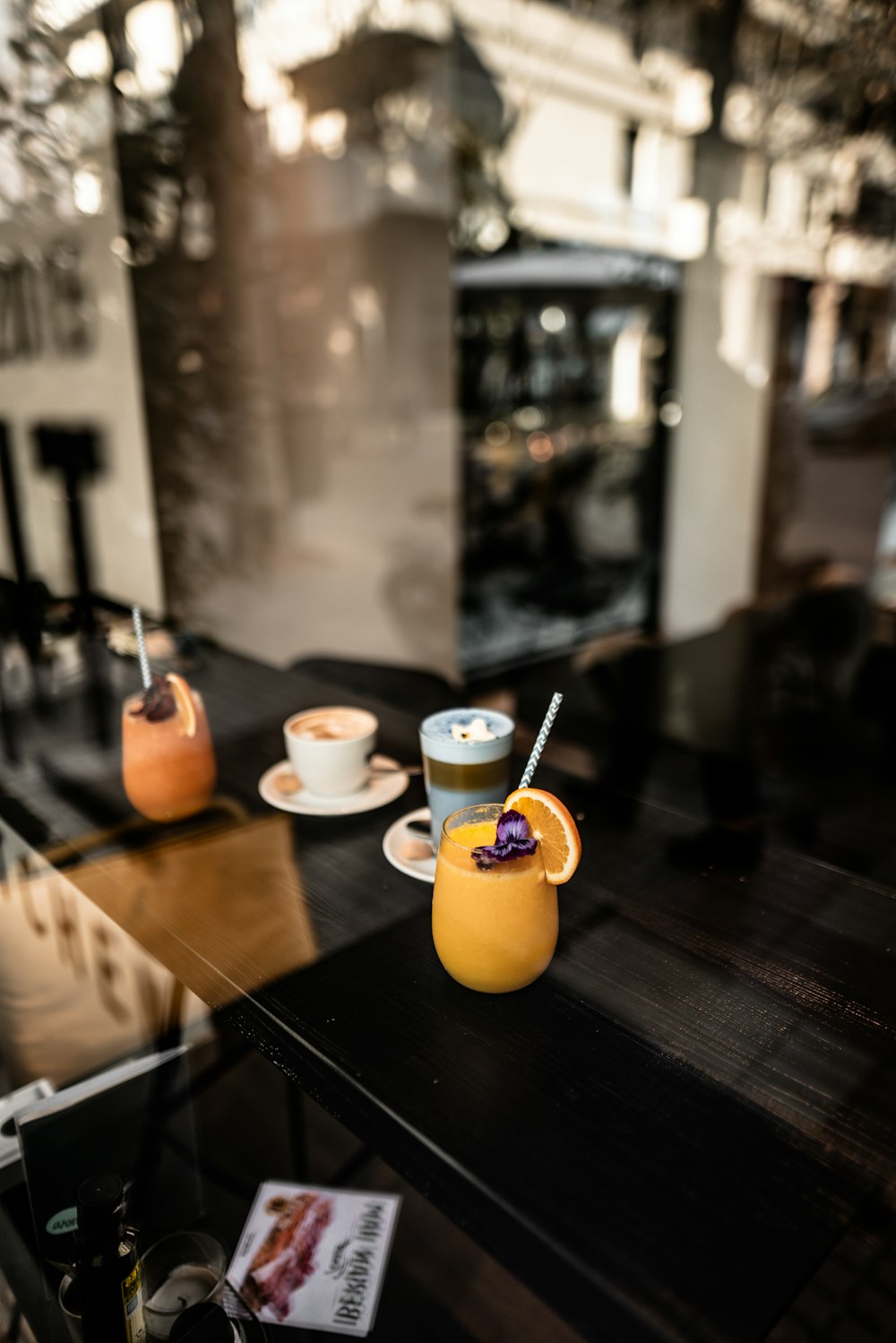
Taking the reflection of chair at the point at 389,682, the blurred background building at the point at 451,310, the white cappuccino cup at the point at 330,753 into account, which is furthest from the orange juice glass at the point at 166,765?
the blurred background building at the point at 451,310

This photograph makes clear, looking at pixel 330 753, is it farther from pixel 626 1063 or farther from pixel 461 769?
pixel 626 1063

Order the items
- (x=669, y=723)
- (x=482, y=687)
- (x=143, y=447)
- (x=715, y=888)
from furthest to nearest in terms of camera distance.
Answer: (x=482, y=687) → (x=143, y=447) → (x=669, y=723) → (x=715, y=888)

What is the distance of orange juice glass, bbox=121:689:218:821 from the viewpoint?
1057 mm

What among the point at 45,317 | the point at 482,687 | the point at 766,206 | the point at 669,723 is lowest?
the point at 482,687

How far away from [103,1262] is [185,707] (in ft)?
1.81

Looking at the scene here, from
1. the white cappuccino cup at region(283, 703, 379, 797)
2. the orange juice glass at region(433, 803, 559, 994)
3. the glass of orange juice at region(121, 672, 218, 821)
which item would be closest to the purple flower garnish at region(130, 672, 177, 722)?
the glass of orange juice at region(121, 672, 218, 821)

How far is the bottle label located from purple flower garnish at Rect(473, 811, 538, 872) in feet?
1.51

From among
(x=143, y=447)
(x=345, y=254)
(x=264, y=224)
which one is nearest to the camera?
(x=143, y=447)

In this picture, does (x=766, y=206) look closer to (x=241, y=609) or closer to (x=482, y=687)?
(x=482, y=687)

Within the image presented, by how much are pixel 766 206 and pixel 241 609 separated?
292cm

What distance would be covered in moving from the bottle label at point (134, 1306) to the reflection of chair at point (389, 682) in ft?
3.86

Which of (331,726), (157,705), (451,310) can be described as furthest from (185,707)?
(451,310)

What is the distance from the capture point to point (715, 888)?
3.03 feet

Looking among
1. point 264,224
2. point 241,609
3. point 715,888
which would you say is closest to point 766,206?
point 264,224
